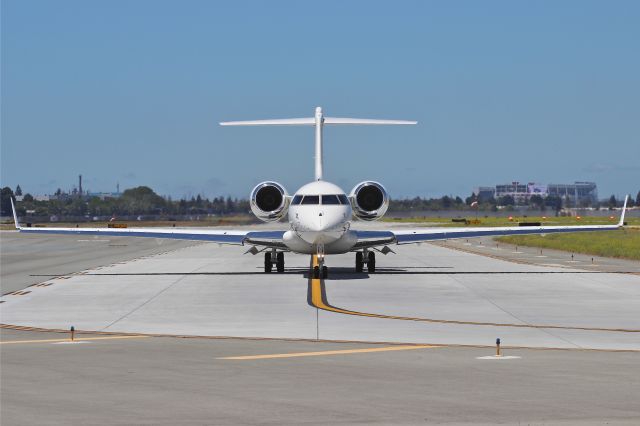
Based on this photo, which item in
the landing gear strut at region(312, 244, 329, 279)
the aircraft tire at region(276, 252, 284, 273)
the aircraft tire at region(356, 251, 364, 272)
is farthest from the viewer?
the aircraft tire at region(356, 251, 364, 272)

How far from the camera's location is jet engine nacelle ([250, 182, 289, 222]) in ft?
127

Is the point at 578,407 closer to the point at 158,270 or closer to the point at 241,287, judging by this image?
the point at 241,287

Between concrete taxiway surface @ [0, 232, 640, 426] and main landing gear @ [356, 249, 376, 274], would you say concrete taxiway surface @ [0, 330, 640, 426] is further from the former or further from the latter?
main landing gear @ [356, 249, 376, 274]

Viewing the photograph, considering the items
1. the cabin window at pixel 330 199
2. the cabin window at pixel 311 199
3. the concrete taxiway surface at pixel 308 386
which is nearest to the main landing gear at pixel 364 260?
the cabin window at pixel 330 199

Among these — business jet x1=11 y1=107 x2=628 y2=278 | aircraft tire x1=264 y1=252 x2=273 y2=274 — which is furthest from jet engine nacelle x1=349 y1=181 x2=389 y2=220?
aircraft tire x1=264 y1=252 x2=273 y2=274

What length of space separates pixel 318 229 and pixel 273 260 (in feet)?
17.3

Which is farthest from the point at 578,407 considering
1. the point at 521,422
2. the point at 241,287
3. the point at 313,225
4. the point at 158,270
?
the point at 158,270

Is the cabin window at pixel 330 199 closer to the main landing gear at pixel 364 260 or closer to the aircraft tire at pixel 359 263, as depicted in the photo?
the main landing gear at pixel 364 260

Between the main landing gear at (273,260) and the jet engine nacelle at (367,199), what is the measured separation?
3.44m

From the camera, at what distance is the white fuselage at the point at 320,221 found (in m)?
35.6

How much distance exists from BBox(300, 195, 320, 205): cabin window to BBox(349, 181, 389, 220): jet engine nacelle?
2646mm

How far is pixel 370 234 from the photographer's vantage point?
38.8 metres

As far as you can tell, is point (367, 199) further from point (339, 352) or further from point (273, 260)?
point (339, 352)

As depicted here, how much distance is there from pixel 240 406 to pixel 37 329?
10.0 metres
